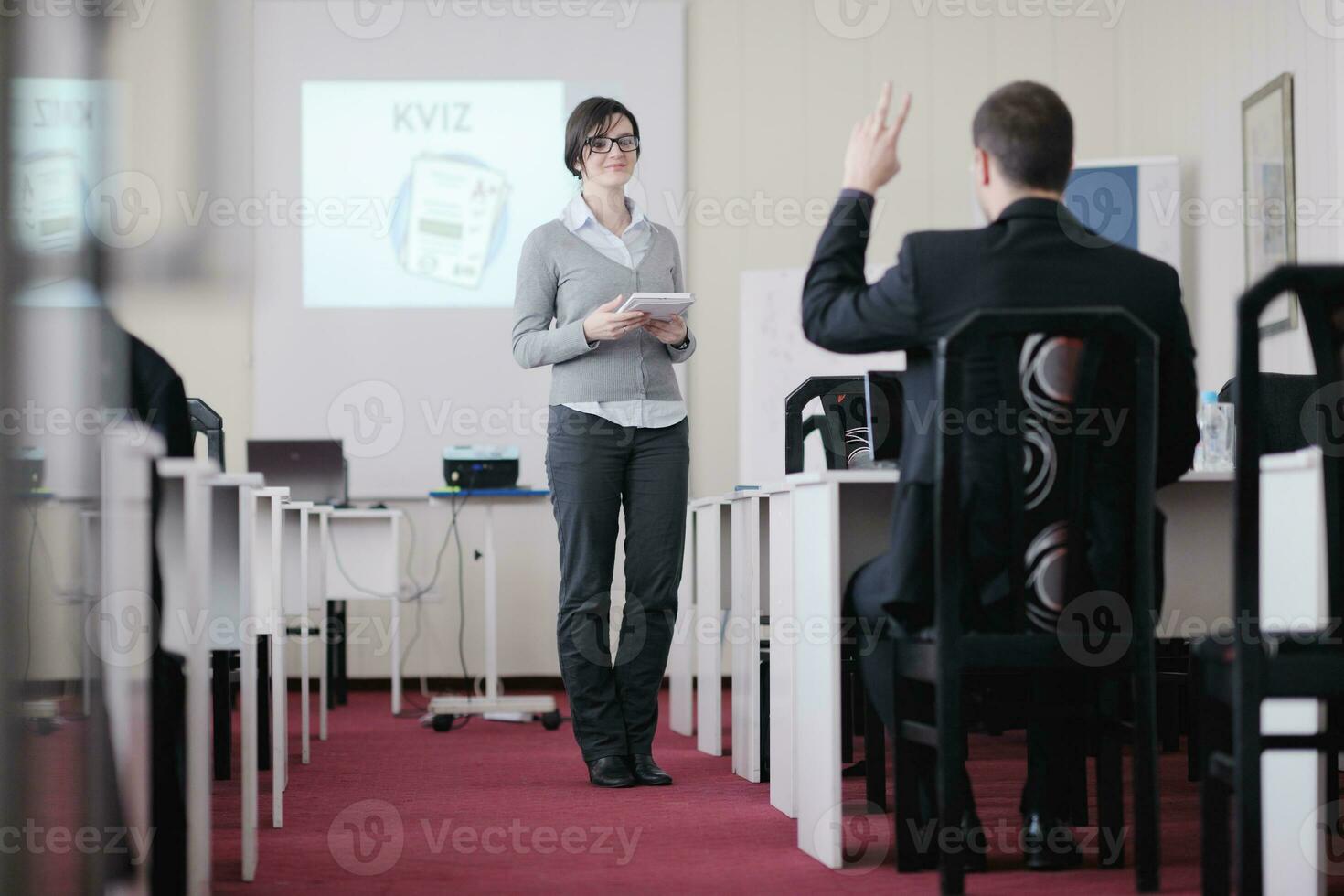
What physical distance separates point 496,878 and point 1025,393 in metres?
1.16

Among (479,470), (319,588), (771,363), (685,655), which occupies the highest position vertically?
(771,363)

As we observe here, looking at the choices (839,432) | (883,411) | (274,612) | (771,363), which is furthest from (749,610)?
(771,363)

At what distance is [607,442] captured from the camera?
10.5 feet

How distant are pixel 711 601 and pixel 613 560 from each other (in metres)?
0.66

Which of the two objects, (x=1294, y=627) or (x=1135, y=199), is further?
(x=1135, y=199)

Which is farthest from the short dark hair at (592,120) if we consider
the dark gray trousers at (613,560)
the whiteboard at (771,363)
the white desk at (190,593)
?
the whiteboard at (771,363)

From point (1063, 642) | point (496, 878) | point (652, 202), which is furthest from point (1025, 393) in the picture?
point (652, 202)

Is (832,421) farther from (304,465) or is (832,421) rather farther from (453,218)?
(453,218)

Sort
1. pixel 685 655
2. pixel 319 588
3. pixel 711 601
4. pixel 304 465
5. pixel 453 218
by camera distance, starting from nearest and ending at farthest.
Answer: pixel 711 601
pixel 319 588
pixel 685 655
pixel 304 465
pixel 453 218

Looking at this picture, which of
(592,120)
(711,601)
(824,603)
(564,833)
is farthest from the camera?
(711,601)

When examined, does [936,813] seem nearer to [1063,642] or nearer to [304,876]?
[1063,642]

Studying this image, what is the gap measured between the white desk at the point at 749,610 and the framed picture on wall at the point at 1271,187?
2.15m

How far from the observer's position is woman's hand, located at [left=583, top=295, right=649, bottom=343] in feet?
9.98

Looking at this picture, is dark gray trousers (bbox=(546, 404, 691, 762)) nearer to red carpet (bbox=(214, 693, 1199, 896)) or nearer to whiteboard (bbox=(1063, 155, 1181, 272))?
red carpet (bbox=(214, 693, 1199, 896))
